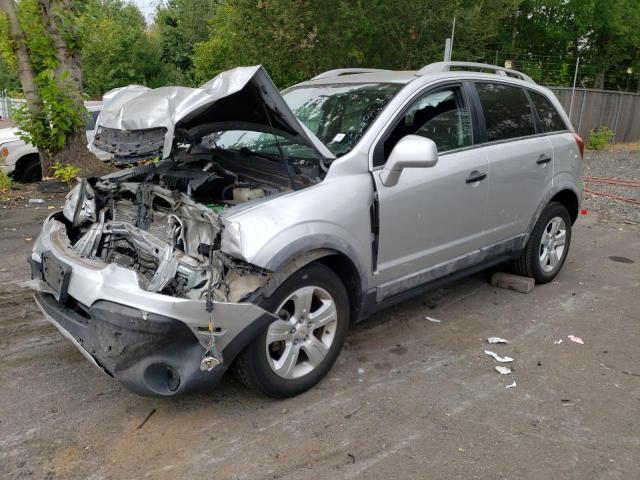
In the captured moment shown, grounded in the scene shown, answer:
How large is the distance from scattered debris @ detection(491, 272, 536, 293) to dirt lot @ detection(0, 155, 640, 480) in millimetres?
573

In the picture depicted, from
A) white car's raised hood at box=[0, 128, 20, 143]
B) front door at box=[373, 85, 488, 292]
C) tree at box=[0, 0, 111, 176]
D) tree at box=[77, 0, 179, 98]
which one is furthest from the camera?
tree at box=[77, 0, 179, 98]

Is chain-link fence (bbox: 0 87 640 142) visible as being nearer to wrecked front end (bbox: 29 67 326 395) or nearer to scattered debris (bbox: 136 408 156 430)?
wrecked front end (bbox: 29 67 326 395)

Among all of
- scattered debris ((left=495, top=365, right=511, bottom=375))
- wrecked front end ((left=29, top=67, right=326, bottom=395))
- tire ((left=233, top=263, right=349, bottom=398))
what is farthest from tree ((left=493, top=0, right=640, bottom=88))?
tire ((left=233, top=263, right=349, bottom=398))

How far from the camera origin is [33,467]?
9.00ft

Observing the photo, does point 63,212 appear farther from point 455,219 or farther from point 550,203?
point 550,203

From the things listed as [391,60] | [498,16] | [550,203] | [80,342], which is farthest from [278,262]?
[498,16]

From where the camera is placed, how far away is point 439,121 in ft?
13.7

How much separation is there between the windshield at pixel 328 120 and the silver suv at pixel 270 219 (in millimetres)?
15

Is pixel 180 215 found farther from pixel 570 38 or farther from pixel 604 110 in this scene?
pixel 570 38

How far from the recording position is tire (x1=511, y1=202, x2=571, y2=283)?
518 cm

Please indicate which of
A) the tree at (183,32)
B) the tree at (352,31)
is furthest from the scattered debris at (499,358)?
the tree at (183,32)

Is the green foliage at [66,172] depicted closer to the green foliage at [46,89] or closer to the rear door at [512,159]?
the green foliage at [46,89]

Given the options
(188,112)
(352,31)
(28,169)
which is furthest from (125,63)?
(188,112)

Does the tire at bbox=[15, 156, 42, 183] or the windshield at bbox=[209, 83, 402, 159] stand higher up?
the windshield at bbox=[209, 83, 402, 159]
